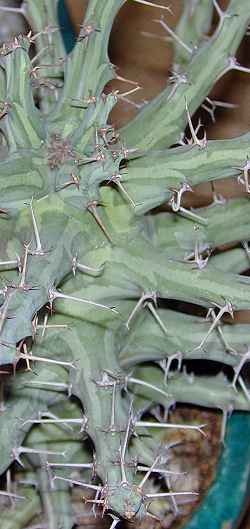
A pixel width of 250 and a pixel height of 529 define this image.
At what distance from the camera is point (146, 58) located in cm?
111

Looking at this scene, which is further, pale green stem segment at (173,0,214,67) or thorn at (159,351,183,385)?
pale green stem segment at (173,0,214,67)

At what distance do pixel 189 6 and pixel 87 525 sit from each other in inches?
22.9

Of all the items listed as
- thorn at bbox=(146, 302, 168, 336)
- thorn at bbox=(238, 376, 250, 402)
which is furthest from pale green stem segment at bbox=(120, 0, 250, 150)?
thorn at bbox=(238, 376, 250, 402)

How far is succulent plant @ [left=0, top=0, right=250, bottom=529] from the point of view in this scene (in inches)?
22.6

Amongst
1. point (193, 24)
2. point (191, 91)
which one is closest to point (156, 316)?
point (191, 91)

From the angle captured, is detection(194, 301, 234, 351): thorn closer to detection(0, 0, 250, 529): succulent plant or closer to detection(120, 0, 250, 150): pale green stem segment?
detection(0, 0, 250, 529): succulent plant

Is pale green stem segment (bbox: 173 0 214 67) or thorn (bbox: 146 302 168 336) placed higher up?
pale green stem segment (bbox: 173 0 214 67)

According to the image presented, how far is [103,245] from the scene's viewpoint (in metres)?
0.63

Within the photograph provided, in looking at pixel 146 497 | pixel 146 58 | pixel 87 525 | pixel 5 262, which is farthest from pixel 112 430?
pixel 146 58

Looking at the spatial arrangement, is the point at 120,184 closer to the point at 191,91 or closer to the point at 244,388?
the point at 191,91

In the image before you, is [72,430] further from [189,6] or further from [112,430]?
[189,6]

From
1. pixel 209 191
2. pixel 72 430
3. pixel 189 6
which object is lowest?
pixel 72 430

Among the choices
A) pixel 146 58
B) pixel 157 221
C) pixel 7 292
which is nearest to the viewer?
pixel 7 292

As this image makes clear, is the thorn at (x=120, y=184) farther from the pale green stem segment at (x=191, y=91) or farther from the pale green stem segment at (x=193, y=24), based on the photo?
the pale green stem segment at (x=193, y=24)
